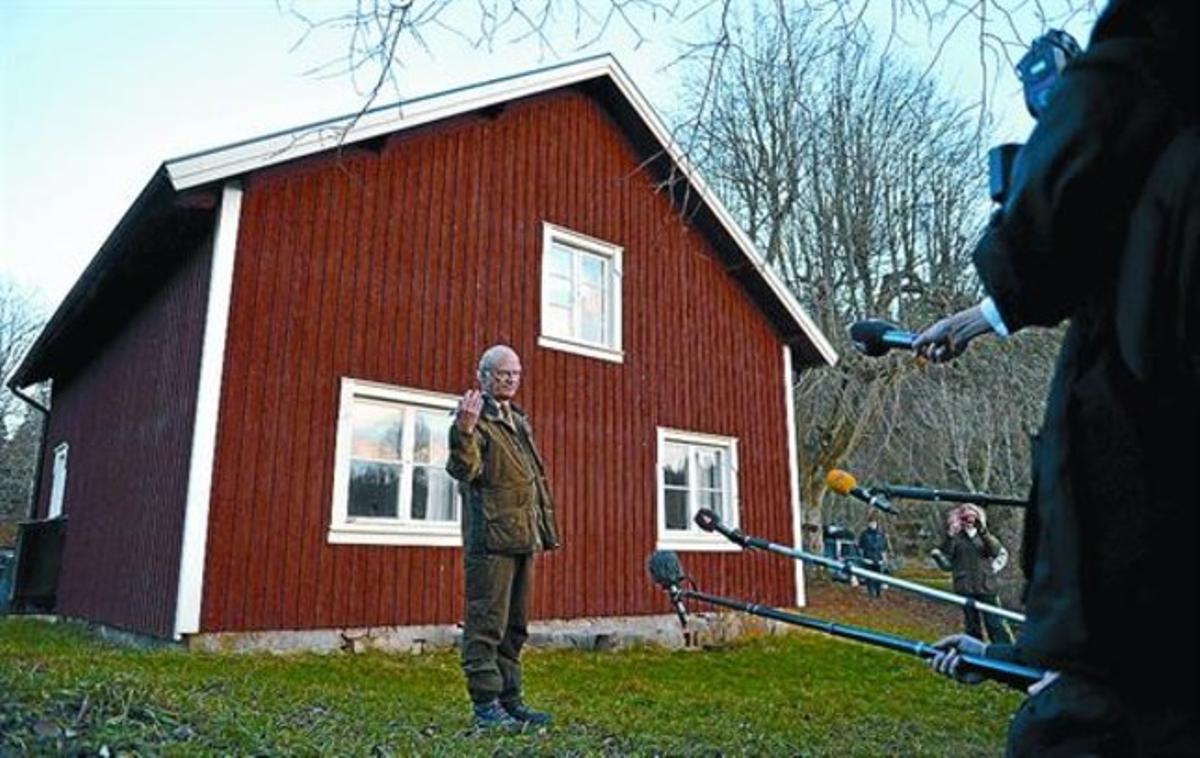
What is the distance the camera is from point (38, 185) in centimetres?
460

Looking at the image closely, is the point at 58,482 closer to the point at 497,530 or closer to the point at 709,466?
the point at 709,466

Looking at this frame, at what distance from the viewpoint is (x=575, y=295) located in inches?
395

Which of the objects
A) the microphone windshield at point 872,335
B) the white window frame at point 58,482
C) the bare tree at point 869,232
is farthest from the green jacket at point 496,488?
the bare tree at point 869,232

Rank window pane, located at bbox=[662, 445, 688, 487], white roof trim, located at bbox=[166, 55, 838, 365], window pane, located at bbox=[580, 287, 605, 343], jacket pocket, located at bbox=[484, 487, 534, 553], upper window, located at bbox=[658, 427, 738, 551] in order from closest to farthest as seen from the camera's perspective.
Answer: jacket pocket, located at bbox=[484, 487, 534, 553]
white roof trim, located at bbox=[166, 55, 838, 365]
window pane, located at bbox=[580, 287, 605, 343]
upper window, located at bbox=[658, 427, 738, 551]
window pane, located at bbox=[662, 445, 688, 487]

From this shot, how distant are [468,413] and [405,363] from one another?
4504mm

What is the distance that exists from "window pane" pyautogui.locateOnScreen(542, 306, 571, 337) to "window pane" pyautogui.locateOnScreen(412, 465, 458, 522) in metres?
2.17

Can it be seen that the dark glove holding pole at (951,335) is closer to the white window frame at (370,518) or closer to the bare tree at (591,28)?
the bare tree at (591,28)

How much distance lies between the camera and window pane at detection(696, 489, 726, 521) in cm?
1086

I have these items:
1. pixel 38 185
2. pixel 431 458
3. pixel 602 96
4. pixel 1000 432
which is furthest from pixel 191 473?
pixel 1000 432

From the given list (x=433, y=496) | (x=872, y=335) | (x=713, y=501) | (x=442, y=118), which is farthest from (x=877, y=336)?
(x=713, y=501)

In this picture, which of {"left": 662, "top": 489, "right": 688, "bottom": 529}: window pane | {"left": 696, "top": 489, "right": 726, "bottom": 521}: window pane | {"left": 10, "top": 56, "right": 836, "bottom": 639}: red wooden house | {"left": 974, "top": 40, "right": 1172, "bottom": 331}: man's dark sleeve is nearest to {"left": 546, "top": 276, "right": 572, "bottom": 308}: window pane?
{"left": 10, "top": 56, "right": 836, "bottom": 639}: red wooden house

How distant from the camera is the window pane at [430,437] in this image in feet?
26.8

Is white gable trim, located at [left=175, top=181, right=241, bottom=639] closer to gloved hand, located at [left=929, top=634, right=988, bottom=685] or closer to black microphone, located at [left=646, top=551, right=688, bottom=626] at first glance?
black microphone, located at [left=646, top=551, right=688, bottom=626]

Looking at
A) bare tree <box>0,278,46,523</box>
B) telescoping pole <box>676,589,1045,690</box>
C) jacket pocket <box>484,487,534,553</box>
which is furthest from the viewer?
bare tree <box>0,278,46,523</box>
